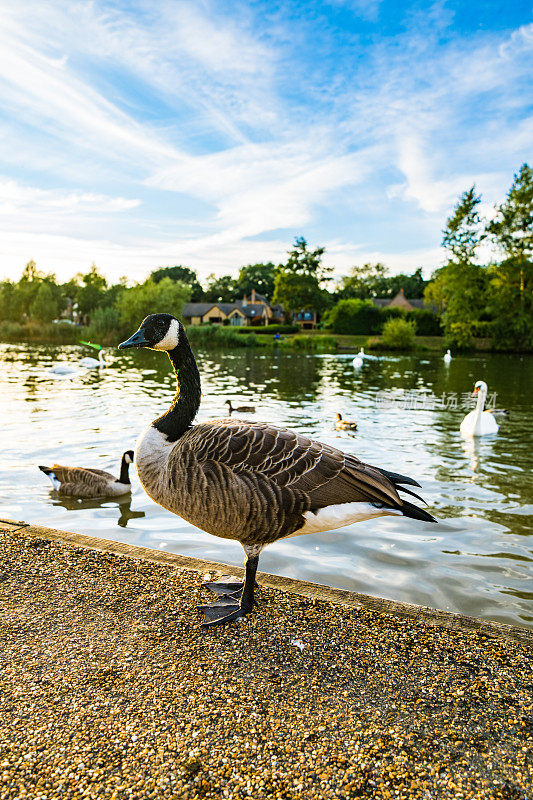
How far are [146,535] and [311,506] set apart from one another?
378 centimetres

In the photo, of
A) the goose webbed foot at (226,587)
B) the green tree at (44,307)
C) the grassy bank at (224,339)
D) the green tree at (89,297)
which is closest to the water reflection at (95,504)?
the goose webbed foot at (226,587)

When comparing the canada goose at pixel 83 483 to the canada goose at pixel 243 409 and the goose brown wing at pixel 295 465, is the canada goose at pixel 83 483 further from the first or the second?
the canada goose at pixel 243 409

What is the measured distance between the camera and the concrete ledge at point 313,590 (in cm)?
380

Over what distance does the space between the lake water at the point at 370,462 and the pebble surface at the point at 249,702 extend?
1.93 m

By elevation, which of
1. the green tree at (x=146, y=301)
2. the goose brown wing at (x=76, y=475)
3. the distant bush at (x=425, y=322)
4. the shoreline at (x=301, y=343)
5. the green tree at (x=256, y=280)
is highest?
the green tree at (x=256, y=280)

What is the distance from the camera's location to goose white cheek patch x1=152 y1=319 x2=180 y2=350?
450 cm

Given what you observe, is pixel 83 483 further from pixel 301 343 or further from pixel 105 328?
pixel 105 328

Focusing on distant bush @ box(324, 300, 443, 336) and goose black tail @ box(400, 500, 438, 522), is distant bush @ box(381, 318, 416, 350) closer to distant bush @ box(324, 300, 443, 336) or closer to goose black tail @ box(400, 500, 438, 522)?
distant bush @ box(324, 300, 443, 336)

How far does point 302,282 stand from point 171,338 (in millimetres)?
83813

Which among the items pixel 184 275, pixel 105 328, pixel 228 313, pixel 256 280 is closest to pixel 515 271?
pixel 105 328

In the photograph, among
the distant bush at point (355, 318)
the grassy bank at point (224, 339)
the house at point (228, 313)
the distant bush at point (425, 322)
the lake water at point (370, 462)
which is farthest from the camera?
the house at point (228, 313)

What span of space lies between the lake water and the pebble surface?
193 cm

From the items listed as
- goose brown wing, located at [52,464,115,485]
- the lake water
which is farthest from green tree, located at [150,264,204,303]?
goose brown wing, located at [52,464,115,485]

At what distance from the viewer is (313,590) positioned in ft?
14.2
